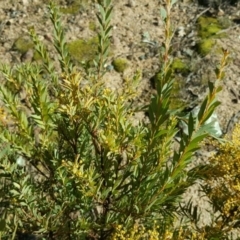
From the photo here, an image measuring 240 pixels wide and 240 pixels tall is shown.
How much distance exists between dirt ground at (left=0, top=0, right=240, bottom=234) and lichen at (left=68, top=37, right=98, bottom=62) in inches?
4.8

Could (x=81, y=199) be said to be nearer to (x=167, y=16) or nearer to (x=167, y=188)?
(x=167, y=188)

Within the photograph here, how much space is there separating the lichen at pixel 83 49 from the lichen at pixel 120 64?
1.16 feet

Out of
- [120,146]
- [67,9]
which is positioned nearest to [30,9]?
[67,9]

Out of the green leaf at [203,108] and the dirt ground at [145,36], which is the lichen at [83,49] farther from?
the green leaf at [203,108]

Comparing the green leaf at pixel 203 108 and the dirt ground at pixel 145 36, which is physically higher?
the green leaf at pixel 203 108

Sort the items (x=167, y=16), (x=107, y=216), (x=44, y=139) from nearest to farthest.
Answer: (x=167, y=16), (x=44, y=139), (x=107, y=216)

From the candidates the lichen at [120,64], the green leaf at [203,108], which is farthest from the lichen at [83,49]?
the green leaf at [203,108]

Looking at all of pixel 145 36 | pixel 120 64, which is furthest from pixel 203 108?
pixel 145 36

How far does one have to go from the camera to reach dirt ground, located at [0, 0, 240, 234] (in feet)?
Answer: 20.5

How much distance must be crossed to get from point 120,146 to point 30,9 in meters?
5.44

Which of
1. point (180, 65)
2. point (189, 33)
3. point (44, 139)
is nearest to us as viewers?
point (44, 139)

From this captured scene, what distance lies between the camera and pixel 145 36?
6.98 meters

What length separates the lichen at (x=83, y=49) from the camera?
6.64 m

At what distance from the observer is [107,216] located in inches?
126
